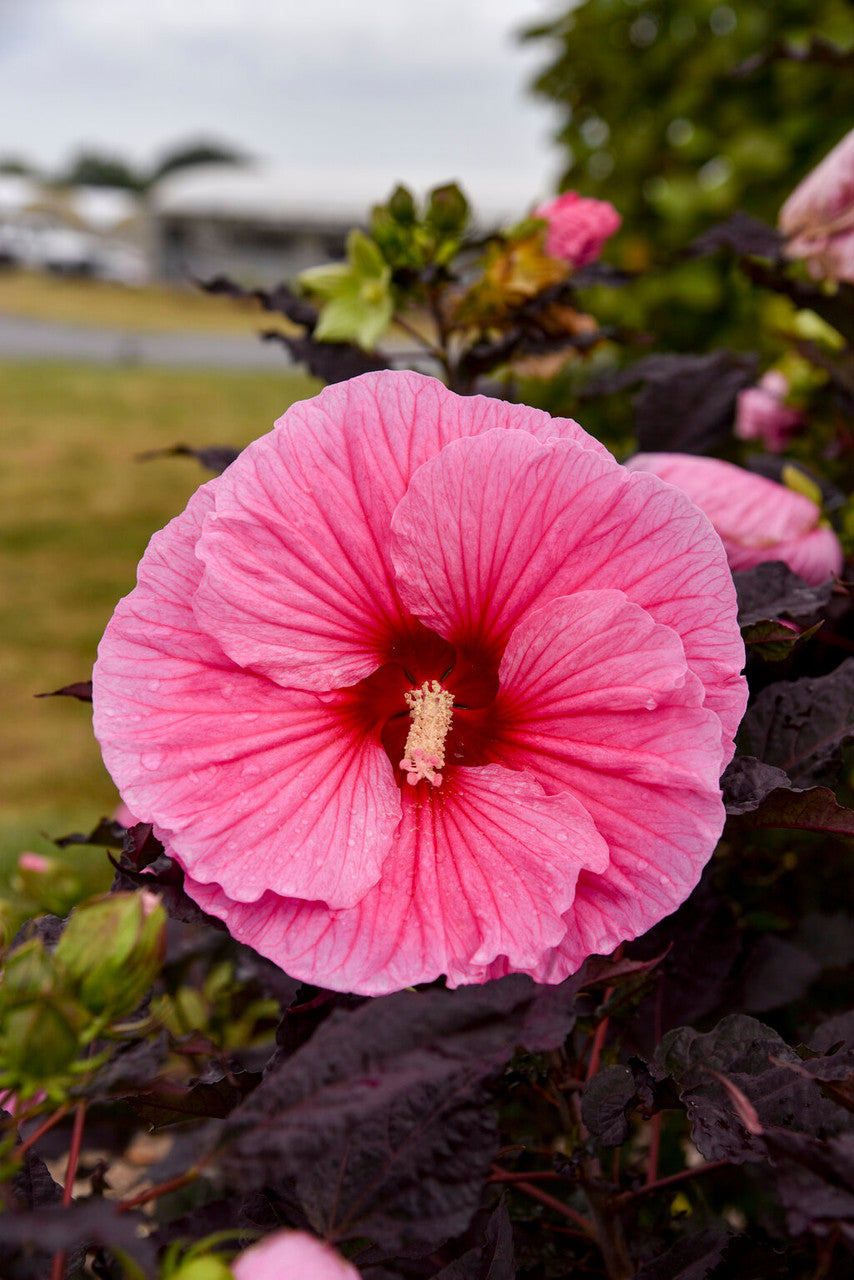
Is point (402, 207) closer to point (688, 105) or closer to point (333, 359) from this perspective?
point (333, 359)

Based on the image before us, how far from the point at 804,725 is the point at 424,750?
9.7 inches

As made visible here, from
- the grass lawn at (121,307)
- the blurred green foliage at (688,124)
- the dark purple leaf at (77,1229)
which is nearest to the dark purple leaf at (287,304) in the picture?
the dark purple leaf at (77,1229)

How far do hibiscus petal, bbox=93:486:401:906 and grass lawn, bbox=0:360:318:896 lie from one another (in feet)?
5.67

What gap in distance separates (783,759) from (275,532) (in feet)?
1.13

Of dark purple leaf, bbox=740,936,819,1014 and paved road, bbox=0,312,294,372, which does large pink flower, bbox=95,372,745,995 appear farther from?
paved road, bbox=0,312,294,372

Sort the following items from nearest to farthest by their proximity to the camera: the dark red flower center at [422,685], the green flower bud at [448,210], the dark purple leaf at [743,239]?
the dark red flower center at [422,685], the green flower bud at [448,210], the dark purple leaf at [743,239]

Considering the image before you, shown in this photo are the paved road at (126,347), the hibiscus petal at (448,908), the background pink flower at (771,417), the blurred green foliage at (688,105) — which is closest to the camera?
the hibiscus petal at (448,908)

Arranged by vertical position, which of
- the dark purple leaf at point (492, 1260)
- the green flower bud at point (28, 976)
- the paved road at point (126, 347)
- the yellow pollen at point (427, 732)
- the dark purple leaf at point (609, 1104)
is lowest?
the paved road at point (126, 347)

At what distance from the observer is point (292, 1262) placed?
0.37 metres

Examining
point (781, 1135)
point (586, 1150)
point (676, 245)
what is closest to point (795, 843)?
point (586, 1150)

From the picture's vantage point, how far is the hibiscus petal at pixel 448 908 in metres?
0.48

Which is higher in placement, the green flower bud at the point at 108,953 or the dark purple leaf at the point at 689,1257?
the green flower bud at the point at 108,953

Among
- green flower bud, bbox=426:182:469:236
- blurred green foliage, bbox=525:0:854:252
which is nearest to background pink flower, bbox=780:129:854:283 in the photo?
green flower bud, bbox=426:182:469:236

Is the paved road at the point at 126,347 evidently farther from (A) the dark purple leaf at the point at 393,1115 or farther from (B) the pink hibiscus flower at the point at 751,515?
(A) the dark purple leaf at the point at 393,1115
